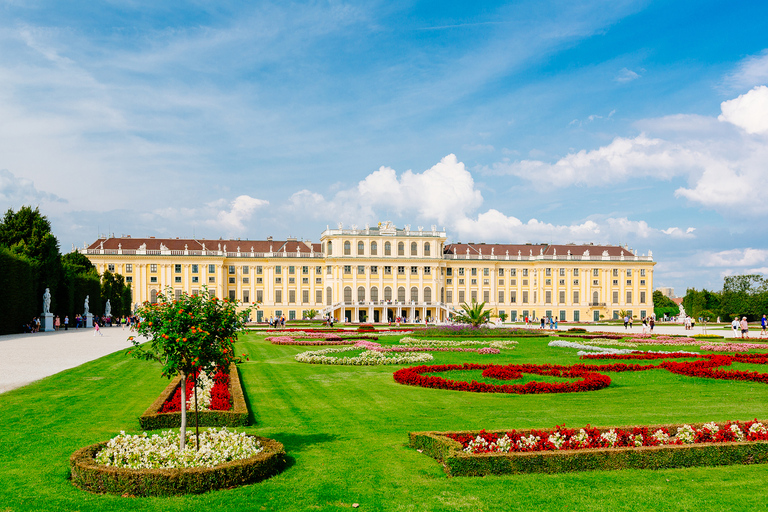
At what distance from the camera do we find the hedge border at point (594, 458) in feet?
23.6

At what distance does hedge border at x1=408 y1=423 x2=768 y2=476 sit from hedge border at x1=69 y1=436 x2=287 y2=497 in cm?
239

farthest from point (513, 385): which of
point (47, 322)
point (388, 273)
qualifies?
point (388, 273)

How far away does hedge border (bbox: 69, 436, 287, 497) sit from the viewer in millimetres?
6523

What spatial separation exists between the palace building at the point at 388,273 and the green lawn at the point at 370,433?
5927 centimetres

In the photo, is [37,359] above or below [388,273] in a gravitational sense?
below

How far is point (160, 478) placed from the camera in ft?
21.4

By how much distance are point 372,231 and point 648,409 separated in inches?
2773

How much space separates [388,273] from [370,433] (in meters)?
70.9

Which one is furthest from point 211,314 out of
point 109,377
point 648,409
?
point 109,377

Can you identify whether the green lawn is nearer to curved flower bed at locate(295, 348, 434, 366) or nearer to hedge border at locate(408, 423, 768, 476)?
hedge border at locate(408, 423, 768, 476)

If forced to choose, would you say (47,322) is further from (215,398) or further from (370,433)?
(370,433)

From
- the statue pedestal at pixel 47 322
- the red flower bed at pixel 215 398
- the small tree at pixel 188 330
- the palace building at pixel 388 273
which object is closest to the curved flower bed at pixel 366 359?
the red flower bed at pixel 215 398

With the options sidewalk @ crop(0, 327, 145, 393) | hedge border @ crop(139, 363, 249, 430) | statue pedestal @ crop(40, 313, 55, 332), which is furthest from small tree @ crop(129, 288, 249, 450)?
statue pedestal @ crop(40, 313, 55, 332)

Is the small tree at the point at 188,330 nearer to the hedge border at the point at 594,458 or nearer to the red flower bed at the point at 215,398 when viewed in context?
the red flower bed at the point at 215,398
